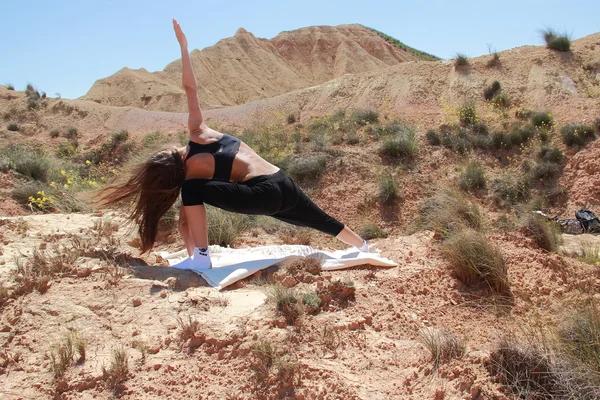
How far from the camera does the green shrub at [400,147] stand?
31.2ft

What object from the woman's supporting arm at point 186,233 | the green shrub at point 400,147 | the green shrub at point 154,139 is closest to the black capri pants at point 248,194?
the woman's supporting arm at point 186,233

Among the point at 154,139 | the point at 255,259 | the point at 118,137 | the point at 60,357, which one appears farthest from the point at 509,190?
the point at 118,137

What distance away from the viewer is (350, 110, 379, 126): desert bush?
11.3 metres

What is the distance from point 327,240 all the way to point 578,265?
3.04m

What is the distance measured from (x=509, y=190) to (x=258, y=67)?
86.5 ft

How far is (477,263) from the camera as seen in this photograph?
12.0ft

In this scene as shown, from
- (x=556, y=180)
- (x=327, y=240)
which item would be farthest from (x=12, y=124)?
(x=556, y=180)

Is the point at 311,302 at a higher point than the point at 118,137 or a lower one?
lower

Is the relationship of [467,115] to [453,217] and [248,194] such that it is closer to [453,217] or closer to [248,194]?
[453,217]

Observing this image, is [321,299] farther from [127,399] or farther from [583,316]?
[583,316]

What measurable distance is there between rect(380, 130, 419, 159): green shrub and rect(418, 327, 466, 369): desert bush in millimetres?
7037

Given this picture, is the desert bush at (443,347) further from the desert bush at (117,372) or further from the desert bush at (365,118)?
the desert bush at (365,118)

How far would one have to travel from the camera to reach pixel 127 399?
2.51 metres

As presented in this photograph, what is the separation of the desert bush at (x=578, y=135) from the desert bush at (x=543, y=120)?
2.09ft
